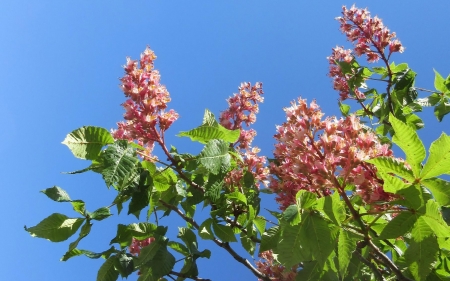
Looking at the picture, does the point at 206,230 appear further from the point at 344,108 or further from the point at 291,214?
the point at 344,108

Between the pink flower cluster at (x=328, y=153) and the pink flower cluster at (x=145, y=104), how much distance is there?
2.53 feet

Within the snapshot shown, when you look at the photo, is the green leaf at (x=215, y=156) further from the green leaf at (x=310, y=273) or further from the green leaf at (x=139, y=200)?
the green leaf at (x=310, y=273)

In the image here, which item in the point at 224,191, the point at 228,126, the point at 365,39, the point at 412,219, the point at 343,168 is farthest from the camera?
the point at 365,39

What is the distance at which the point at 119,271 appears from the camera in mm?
2404

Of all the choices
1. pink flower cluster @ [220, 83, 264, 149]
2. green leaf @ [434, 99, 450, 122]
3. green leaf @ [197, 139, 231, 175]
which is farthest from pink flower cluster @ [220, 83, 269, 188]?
green leaf @ [434, 99, 450, 122]

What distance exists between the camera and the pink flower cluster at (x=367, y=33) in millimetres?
3852

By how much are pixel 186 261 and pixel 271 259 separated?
Result: 100 centimetres

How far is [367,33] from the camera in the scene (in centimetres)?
395

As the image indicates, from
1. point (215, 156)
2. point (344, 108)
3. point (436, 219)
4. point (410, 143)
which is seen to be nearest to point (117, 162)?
point (215, 156)

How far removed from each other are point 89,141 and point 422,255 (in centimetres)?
158

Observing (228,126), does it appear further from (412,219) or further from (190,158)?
(412,219)

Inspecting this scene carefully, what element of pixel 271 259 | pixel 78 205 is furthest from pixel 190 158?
pixel 271 259

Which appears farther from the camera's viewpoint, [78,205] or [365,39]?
[365,39]

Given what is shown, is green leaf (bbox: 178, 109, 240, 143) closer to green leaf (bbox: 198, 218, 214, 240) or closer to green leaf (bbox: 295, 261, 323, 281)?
green leaf (bbox: 198, 218, 214, 240)
